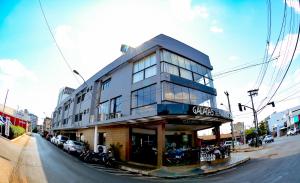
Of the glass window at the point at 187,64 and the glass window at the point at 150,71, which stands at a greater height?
the glass window at the point at 187,64

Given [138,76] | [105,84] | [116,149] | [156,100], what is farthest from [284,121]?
[156,100]

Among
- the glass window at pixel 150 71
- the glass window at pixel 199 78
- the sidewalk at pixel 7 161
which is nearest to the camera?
the sidewalk at pixel 7 161

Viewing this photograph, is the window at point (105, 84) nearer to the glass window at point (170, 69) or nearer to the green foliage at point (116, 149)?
the green foliage at point (116, 149)

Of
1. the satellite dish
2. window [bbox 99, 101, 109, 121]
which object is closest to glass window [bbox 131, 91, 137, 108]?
window [bbox 99, 101, 109, 121]

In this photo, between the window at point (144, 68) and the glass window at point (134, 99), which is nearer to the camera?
the window at point (144, 68)

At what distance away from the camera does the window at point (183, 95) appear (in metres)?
17.5

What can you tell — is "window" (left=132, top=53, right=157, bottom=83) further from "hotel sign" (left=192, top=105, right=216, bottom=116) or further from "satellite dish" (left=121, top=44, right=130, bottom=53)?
"satellite dish" (left=121, top=44, right=130, bottom=53)

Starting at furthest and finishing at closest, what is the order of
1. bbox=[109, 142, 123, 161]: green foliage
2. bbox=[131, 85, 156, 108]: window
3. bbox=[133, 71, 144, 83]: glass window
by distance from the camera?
bbox=[109, 142, 123, 161]: green foliage, bbox=[133, 71, 144, 83]: glass window, bbox=[131, 85, 156, 108]: window

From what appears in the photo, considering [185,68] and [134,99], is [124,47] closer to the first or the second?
[134,99]

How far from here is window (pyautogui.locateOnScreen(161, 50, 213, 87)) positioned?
18547 millimetres

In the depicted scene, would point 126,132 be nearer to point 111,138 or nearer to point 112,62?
point 111,138

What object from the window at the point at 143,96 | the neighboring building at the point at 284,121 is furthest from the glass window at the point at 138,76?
the neighboring building at the point at 284,121

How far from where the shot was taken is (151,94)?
1828cm

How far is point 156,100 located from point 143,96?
2236 millimetres
